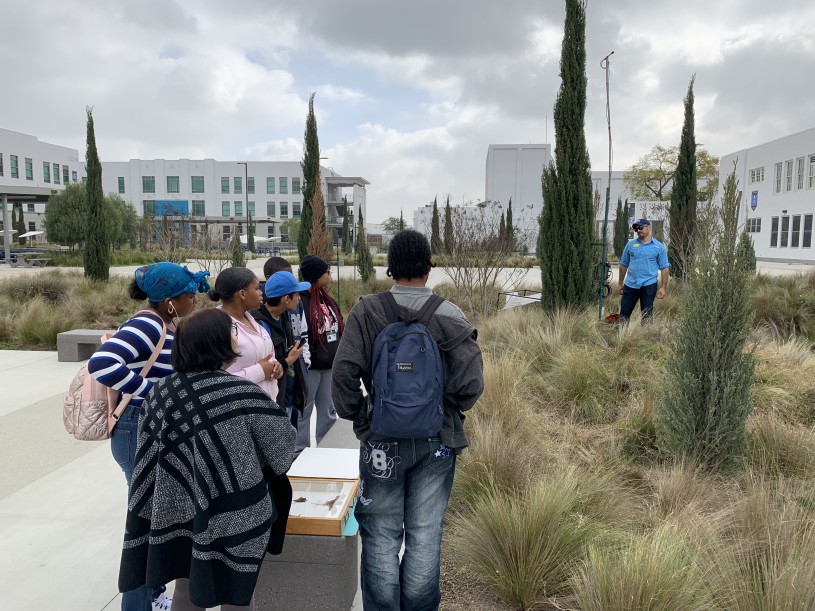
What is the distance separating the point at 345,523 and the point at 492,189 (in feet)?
256

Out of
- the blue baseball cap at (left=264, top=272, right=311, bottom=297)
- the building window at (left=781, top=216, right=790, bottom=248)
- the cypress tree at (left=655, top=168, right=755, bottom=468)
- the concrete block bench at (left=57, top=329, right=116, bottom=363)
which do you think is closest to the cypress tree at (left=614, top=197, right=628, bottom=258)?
the building window at (left=781, top=216, right=790, bottom=248)

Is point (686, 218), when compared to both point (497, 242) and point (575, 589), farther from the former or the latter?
point (575, 589)

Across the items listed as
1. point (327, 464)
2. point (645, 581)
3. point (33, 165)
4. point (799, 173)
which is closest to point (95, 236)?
point (327, 464)

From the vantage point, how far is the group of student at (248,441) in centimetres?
206

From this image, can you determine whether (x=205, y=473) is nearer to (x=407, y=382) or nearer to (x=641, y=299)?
(x=407, y=382)

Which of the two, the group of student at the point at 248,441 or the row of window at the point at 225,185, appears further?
the row of window at the point at 225,185

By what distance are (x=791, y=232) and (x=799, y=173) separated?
3.95 m

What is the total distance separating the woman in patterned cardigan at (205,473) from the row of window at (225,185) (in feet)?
261

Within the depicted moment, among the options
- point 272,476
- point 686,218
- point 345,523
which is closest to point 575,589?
point 345,523

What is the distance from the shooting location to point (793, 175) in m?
39.6

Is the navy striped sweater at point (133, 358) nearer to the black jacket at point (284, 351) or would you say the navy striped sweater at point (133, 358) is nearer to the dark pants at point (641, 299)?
the black jacket at point (284, 351)

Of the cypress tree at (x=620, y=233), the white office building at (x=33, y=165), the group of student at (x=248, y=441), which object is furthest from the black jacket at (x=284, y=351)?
the white office building at (x=33, y=165)

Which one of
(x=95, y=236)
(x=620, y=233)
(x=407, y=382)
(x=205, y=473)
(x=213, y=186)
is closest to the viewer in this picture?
(x=205, y=473)

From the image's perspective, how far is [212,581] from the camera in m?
2.07
